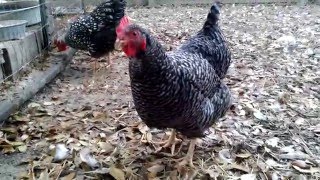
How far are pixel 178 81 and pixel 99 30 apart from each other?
232 cm

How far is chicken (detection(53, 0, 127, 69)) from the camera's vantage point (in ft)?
13.2

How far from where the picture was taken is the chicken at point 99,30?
158 inches

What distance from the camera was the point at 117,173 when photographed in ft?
7.25

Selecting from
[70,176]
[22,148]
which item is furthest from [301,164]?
[22,148]

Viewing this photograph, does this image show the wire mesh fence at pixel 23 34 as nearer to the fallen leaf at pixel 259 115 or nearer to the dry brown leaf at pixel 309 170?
the fallen leaf at pixel 259 115

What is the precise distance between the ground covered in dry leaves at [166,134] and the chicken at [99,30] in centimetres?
30

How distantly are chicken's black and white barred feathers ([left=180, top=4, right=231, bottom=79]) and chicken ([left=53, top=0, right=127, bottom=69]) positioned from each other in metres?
1.67

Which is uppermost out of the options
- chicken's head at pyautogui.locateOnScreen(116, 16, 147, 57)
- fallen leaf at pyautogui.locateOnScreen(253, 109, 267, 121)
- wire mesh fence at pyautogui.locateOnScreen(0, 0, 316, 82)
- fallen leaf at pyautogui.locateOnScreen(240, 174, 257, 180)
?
chicken's head at pyautogui.locateOnScreen(116, 16, 147, 57)

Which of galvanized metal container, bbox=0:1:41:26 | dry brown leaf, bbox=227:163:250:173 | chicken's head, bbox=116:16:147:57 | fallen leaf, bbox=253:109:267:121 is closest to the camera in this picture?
chicken's head, bbox=116:16:147:57

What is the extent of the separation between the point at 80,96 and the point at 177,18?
3560 mm

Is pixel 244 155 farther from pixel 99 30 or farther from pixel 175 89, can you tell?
pixel 99 30

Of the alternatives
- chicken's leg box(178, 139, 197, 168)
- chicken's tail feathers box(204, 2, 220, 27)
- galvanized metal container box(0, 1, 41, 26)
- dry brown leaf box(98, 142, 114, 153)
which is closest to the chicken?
galvanized metal container box(0, 1, 41, 26)

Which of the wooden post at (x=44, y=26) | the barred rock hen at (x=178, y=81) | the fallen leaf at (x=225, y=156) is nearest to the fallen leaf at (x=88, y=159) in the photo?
the barred rock hen at (x=178, y=81)

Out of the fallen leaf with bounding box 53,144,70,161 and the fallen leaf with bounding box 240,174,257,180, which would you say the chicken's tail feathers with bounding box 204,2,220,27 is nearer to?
the fallen leaf with bounding box 240,174,257,180
